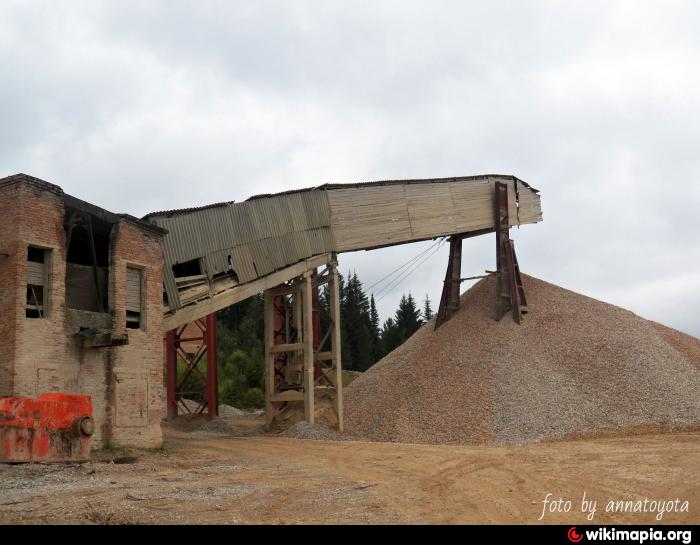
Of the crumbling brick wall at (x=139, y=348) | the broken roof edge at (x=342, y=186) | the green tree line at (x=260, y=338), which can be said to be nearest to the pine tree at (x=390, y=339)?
the green tree line at (x=260, y=338)

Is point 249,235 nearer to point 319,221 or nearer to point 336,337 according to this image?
point 319,221

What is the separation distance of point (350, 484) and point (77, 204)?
29.0ft

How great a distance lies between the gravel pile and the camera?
68.9 ft

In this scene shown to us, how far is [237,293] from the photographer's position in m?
20.5

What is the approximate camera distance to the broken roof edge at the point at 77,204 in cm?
1491

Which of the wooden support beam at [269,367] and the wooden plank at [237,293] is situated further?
the wooden support beam at [269,367]

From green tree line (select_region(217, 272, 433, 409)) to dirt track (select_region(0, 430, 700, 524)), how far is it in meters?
25.4

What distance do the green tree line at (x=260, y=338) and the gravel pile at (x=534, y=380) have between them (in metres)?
15.8

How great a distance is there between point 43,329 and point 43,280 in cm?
112

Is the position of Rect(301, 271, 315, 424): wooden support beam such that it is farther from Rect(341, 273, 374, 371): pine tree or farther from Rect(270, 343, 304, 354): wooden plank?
Rect(341, 273, 374, 371): pine tree

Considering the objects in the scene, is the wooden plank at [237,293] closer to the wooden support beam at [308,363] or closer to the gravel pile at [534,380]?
the wooden support beam at [308,363]

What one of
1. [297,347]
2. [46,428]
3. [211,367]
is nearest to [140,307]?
[46,428]

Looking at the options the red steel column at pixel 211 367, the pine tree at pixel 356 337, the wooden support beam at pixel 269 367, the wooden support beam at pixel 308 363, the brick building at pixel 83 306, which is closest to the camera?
the brick building at pixel 83 306
